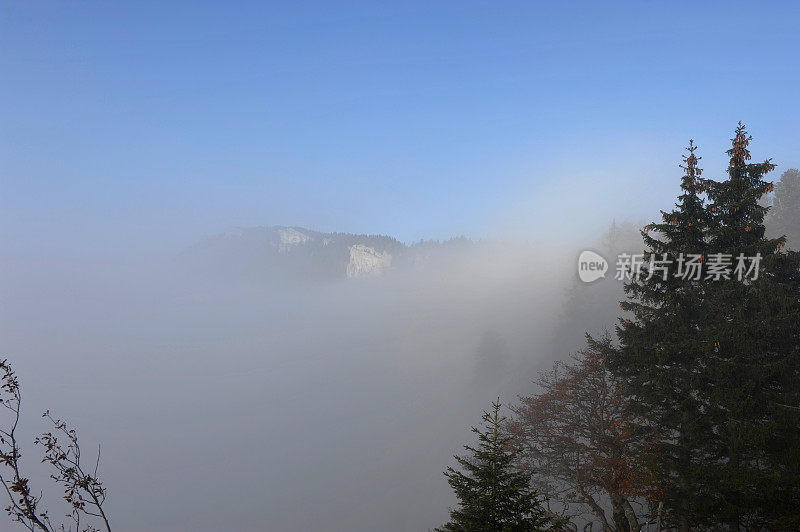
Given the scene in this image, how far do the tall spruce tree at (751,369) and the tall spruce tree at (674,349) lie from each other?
0.55 meters

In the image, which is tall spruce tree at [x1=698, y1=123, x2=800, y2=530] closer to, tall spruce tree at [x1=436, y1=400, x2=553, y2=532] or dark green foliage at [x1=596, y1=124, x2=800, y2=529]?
dark green foliage at [x1=596, y1=124, x2=800, y2=529]

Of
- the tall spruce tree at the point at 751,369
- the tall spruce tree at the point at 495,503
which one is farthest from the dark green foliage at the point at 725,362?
the tall spruce tree at the point at 495,503

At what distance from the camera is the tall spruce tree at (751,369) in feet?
39.7

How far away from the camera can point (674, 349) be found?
14164 millimetres

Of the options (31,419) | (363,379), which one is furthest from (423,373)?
(31,419)

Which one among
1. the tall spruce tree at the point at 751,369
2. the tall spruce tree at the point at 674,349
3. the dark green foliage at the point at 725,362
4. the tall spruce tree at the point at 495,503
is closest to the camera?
the tall spruce tree at the point at 495,503

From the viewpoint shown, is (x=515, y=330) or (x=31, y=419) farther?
(x=31, y=419)

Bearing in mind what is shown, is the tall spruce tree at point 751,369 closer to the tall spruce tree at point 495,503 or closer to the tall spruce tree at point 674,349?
the tall spruce tree at point 674,349

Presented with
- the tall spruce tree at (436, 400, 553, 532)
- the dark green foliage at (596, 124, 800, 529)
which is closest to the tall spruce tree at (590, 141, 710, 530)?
the dark green foliage at (596, 124, 800, 529)

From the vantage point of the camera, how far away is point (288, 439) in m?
86.6

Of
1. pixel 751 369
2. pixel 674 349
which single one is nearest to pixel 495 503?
pixel 674 349

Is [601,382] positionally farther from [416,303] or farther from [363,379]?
[416,303]

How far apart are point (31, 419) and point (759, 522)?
221 metres

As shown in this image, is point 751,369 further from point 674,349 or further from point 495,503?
point 495,503
